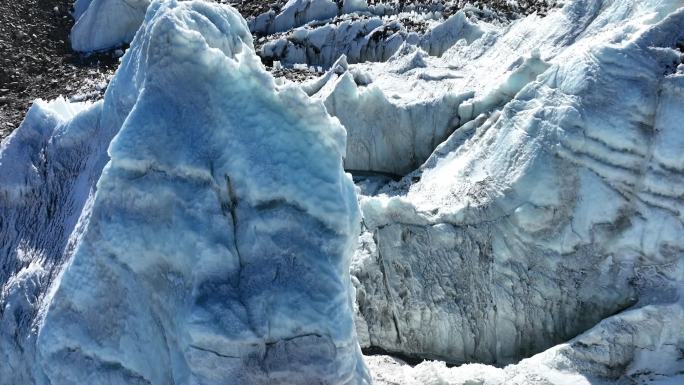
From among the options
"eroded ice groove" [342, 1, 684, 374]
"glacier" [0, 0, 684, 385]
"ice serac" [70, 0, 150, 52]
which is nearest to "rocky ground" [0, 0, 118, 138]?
"ice serac" [70, 0, 150, 52]

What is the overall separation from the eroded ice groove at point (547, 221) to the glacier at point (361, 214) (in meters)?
0.03

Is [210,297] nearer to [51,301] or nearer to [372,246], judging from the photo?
[51,301]

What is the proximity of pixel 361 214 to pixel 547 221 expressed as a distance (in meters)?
4.14

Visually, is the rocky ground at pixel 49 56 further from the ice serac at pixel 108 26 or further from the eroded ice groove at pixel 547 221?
the eroded ice groove at pixel 547 221

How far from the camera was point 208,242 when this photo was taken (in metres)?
5.35

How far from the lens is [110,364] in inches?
230

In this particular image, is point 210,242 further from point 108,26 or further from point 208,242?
point 108,26

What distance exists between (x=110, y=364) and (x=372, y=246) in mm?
4715

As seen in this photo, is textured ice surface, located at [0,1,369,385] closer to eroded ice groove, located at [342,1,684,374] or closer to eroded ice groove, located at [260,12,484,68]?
eroded ice groove, located at [342,1,684,374]

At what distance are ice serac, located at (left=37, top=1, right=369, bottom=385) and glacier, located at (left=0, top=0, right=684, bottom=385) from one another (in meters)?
0.02

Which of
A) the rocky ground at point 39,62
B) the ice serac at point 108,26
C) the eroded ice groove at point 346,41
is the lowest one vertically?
the rocky ground at point 39,62

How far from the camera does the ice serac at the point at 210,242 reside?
5.35 meters

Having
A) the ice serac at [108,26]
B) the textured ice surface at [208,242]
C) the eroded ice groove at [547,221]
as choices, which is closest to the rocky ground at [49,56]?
the ice serac at [108,26]

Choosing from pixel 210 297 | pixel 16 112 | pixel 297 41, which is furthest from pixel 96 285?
pixel 297 41
